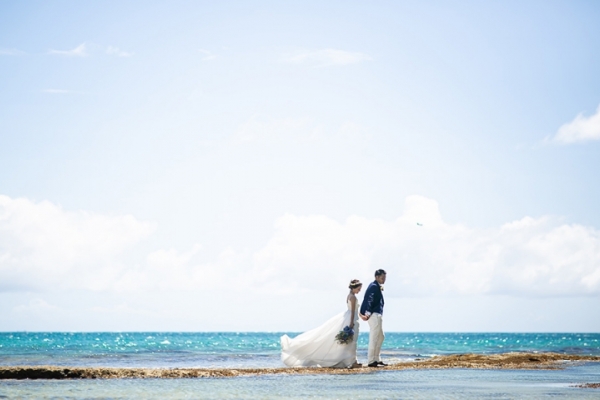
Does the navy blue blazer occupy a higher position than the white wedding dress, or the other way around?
the navy blue blazer

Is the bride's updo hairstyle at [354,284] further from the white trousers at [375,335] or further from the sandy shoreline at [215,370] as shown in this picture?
the sandy shoreline at [215,370]

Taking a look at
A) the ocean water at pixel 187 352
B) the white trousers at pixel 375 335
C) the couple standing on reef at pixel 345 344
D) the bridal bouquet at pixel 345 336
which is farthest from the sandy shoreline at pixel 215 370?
the ocean water at pixel 187 352

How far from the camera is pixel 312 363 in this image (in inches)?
836

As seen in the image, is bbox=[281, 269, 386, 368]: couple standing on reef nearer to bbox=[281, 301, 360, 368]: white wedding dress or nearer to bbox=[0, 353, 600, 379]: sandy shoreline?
bbox=[281, 301, 360, 368]: white wedding dress

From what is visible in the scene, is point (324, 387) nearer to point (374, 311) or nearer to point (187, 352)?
point (374, 311)

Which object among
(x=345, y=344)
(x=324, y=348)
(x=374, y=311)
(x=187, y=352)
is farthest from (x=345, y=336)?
(x=187, y=352)

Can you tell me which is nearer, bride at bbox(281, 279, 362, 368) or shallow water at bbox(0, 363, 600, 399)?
shallow water at bbox(0, 363, 600, 399)

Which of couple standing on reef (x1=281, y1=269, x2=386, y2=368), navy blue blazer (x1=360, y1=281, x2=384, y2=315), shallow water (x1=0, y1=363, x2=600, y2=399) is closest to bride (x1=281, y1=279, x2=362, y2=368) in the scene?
couple standing on reef (x1=281, y1=269, x2=386, y2=368)

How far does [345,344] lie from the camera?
20797 mm

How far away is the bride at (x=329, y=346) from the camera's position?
68.5ft

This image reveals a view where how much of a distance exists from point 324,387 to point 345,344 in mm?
6007

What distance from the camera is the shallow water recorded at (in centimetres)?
1334

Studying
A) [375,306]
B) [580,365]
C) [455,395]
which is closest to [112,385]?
Result: [455,395]

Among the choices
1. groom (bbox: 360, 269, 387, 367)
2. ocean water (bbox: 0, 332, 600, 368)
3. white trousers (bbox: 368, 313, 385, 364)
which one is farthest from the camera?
ocean water (bbox: 0, 332, 600, 368)
